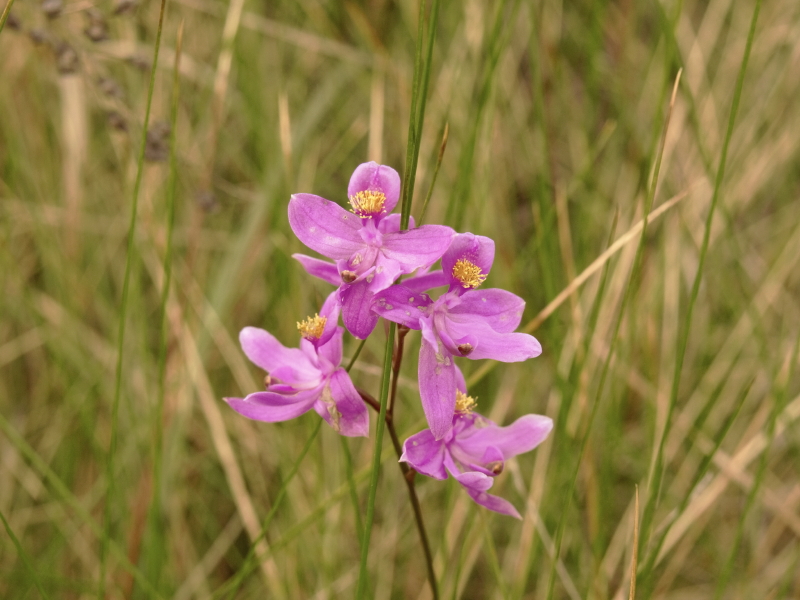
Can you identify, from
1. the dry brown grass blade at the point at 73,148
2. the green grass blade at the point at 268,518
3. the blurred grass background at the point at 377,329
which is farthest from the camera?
the dry brown grass blade at the point at 73,148

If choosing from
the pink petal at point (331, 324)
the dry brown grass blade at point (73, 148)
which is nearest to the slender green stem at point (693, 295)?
the pink petal at point (331, 324)

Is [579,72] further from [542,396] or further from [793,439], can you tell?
[793,439]

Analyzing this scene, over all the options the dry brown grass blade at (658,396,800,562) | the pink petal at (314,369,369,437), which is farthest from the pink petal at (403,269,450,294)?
the dry brown grass blade at (658,396,800,562)

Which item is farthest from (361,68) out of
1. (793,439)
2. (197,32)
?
(793,439)

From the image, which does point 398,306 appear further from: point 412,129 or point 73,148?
point 73,148

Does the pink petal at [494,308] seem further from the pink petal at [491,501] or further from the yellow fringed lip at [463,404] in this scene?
the pink petal at [491,501]

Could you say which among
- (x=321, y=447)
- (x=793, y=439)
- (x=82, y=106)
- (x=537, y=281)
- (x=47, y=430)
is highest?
(x=82, y=106)
